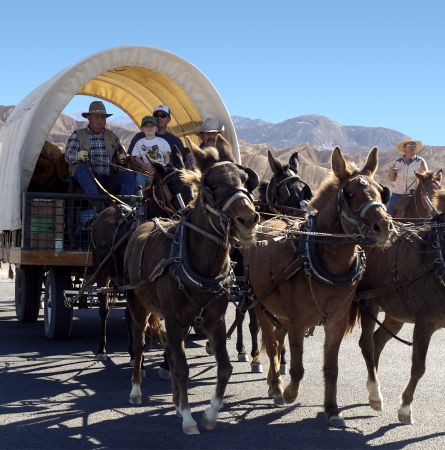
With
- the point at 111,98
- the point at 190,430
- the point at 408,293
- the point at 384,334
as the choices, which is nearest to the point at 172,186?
the point at 384,334

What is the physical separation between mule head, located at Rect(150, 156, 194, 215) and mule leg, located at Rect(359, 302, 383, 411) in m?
2.11

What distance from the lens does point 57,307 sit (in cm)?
1000

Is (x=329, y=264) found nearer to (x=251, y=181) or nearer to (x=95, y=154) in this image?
(x=251, y=181)

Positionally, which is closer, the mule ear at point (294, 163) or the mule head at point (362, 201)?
the mule head at point (362, 201)

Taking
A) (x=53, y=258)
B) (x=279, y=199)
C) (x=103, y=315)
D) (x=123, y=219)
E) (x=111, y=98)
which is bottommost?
(x=103, y=315)

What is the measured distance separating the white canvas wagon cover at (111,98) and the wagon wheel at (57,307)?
88 cm

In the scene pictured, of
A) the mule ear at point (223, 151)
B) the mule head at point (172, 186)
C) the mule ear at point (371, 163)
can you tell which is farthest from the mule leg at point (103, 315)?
the mule ear at point (371, 163)

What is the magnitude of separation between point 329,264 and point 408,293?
97 centimetres

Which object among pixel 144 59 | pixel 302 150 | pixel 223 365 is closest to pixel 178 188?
pixel 223 365

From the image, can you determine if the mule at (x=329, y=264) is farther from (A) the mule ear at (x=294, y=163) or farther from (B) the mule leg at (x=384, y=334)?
(A) the mule ear at (x=294, y=163)

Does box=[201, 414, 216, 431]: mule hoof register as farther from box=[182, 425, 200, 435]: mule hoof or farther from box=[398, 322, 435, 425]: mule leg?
box=[398, 322, 435, 425]: mule leg

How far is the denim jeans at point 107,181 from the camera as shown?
10219mm

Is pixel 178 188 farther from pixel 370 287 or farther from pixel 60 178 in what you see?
pixel 60 178

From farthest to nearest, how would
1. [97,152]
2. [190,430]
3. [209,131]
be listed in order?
[97,152] → [209,131] → [190,430]
